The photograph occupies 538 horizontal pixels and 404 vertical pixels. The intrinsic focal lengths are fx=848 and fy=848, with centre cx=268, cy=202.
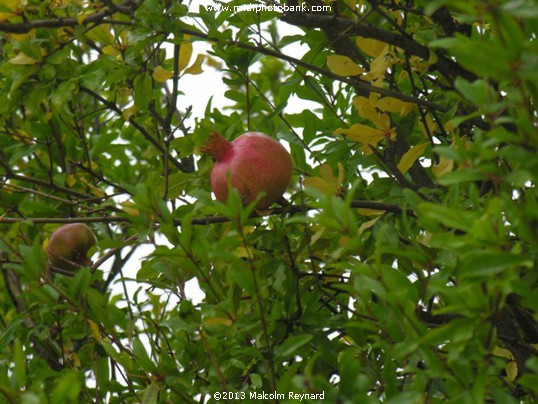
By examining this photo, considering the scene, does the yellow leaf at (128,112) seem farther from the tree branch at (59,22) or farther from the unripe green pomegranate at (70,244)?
the tree branch at (59,22)

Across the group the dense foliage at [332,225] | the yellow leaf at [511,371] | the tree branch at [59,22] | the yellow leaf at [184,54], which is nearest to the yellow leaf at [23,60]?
the dense foliage at [332,225]

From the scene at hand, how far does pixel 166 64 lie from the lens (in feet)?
8.30

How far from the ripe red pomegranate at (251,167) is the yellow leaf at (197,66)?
0.55m

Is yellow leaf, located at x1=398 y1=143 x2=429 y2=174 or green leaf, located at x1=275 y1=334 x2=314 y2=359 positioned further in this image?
yellow leaf, located at x1=398 y1=143 x2=429 y2=174

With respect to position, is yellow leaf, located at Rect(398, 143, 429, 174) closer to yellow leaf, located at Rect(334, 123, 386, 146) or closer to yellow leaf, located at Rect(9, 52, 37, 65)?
yellow leaf, located at Rect(334, 123, 386, 146)

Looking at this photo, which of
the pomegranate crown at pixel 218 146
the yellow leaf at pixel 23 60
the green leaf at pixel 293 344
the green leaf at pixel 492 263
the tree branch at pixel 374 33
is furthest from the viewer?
the yellow leaf at pixel 23 60

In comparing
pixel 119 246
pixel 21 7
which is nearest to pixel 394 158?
pixel 119 246

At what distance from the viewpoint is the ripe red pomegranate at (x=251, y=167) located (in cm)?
163

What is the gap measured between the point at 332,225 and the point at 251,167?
1.37 feet

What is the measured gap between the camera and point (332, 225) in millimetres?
1253

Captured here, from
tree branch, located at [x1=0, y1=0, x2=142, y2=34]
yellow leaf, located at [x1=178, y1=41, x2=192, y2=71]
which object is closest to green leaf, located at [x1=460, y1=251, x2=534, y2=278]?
tree branch, located at [x1=0, y1=0, x2=142, y2=34]

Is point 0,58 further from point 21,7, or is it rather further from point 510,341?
point 510,341

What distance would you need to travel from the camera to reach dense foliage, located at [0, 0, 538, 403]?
A: 1.14 meters

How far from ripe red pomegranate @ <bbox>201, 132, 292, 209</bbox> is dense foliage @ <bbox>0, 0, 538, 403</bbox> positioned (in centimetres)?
5
